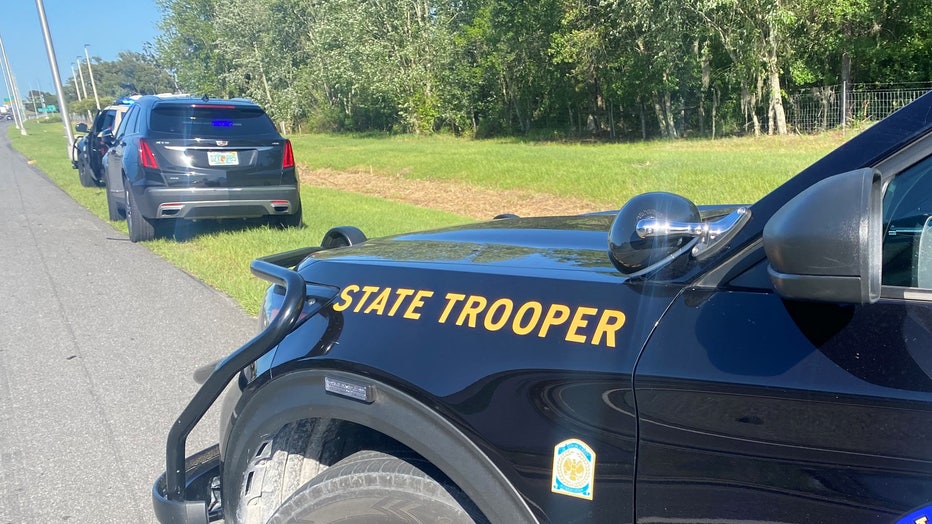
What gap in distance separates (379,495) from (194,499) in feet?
2.87

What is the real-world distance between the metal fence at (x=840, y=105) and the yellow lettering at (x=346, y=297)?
1716 centimetres

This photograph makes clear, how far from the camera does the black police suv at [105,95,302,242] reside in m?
8.40

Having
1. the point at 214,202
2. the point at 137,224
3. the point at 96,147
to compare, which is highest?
the point at 96,147

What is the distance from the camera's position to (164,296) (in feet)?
22.0

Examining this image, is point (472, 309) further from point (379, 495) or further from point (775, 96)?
point (775, 96)

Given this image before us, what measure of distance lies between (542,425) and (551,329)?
0.67 ft

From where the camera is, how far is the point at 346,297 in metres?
2.00

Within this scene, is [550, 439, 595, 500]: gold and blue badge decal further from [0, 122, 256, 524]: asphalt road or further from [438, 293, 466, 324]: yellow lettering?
[0, 122, 256, 524]: asphalt road

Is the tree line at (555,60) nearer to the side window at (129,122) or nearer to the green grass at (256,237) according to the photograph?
the green grass at (256,237)

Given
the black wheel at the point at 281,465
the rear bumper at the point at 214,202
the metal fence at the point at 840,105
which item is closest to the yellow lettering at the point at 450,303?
the black wheel at the point at 281,465

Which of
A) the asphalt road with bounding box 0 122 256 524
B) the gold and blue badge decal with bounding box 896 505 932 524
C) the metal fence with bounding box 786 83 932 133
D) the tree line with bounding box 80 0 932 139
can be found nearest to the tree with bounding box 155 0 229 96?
the tree line with bounding box 80 0 932 139

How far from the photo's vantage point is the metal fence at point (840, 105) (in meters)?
17.2

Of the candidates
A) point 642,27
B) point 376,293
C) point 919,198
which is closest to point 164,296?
point 376,293

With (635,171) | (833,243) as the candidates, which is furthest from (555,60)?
(833,243)
